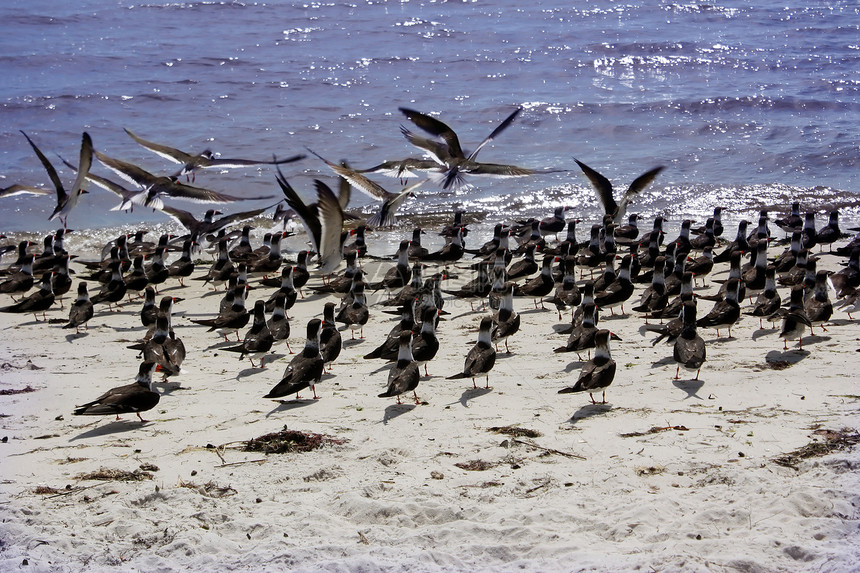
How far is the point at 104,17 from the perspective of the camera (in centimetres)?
4338

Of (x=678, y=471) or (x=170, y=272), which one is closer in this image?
(x=678, y=471)

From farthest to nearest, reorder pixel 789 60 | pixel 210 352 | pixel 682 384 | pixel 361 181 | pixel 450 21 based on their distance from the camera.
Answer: pixel 450 21, pixel 789 60, pixel 361 181, pixel 210 352, pixel 682 384

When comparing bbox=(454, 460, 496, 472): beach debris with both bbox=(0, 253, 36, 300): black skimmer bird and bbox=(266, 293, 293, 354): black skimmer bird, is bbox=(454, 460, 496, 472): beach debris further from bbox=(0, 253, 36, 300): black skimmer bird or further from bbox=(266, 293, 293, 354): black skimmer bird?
bbox=(0, 253, 36, 300): black skimmer bird

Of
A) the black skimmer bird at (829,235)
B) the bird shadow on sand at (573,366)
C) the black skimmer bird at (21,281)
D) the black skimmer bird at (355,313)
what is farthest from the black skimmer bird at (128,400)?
the black skimmer bird at (829,235)

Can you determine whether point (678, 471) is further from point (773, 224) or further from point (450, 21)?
point (450, 21)

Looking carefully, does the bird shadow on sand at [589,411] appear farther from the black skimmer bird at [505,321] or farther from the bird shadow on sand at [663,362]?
the black skimmer bird at [505,321]

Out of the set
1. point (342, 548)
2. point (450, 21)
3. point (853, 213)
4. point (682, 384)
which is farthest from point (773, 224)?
point (450, 21)

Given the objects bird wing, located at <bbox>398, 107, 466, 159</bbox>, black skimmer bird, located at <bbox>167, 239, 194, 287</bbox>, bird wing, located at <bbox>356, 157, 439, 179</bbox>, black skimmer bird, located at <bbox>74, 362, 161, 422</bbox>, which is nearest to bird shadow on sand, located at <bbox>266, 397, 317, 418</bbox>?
→ black skimmer bird, located at <bbox>74, 362, 161, 422</bbox>

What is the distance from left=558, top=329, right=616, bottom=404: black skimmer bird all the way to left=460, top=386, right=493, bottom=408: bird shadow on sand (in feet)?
2.40

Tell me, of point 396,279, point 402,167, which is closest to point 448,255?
point 396,279

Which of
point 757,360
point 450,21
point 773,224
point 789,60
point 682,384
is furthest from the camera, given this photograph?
point 450,21

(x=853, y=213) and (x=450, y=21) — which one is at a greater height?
(x=450, y=21)

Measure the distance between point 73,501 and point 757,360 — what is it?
6.51 metres

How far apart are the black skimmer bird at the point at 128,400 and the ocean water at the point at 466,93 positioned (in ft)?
35.7
